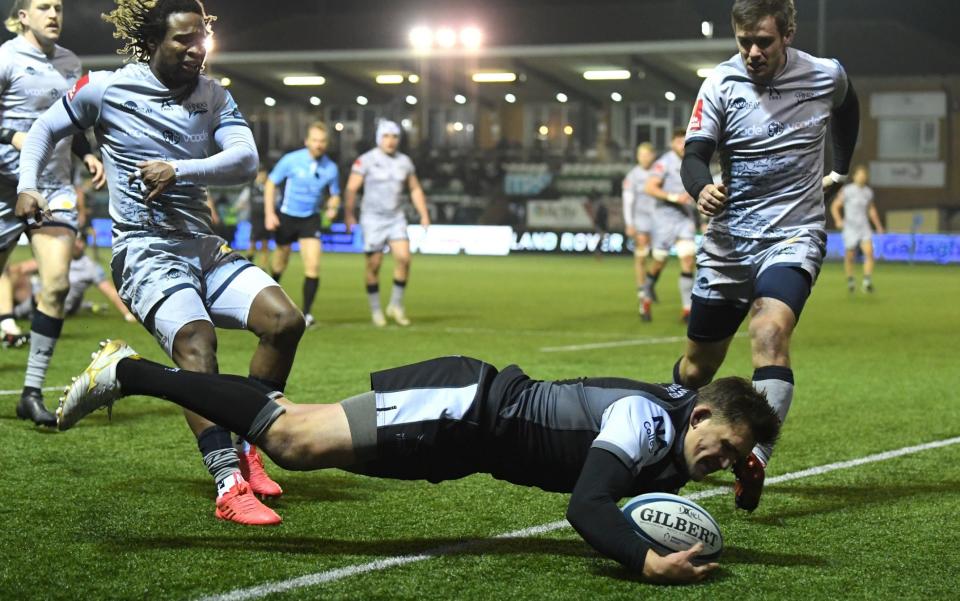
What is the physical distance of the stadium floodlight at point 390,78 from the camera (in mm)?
51184

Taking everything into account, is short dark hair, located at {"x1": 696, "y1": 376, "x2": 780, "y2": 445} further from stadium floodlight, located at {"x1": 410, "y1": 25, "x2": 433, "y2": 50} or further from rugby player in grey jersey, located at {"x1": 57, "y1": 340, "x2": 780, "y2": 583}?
stadium floodlight, located at {"x1": 410, "y1": 25, "x2": 433, "y2": 50}

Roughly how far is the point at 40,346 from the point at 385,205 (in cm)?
858

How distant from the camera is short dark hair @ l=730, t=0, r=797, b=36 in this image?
5.77 meters

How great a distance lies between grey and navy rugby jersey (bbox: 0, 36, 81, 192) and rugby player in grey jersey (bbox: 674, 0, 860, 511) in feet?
13.7

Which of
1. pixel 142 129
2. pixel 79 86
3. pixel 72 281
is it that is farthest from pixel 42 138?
pixel 72 281

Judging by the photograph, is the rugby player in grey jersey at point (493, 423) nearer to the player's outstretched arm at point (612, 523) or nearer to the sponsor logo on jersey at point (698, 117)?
the player's outstretched arm at point (612, 523)

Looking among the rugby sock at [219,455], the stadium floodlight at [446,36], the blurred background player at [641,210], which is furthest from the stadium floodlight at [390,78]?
the rugby sock at [219,455]

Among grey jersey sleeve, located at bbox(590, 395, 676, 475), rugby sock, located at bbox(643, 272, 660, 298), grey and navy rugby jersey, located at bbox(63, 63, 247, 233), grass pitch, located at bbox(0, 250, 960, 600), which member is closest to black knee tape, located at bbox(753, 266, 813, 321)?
grass pitch, located at bbox(0, 250, 960, 600)

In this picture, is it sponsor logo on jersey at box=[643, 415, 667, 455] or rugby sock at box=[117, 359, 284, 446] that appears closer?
sponsor logo on jersey at box=[643, 415, 667, 455]

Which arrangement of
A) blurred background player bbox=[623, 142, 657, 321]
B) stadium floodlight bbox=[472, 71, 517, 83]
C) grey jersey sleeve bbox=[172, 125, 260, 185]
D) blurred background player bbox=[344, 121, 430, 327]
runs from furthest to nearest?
stadium floodlight bbox=[472, 71, 517, 83]
blurred background player bbox=[623, 142, 657, 321]
blurred background player bbox=[344, 121, 430, 327]
grey jersey sleeve bbox=[172, 125, 260, 185]

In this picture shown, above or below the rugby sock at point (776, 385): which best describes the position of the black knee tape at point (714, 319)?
above

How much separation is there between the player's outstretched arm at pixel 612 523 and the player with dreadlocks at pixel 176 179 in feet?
5.82

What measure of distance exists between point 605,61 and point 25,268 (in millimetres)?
34008

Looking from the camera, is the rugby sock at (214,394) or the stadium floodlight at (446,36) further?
the stadium floodlight at (446,36)
